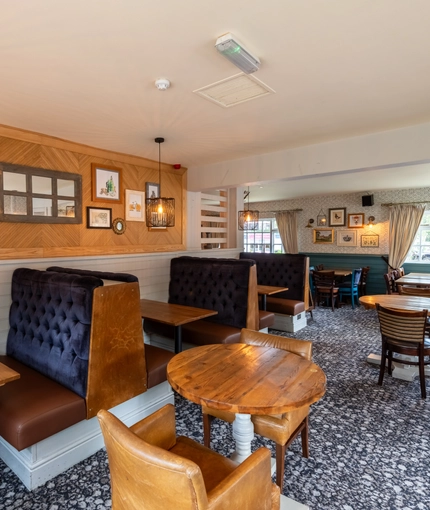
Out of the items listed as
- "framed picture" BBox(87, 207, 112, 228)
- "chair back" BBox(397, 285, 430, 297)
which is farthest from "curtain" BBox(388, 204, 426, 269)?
"framed picture" BBox(87, 207, 112, 228)

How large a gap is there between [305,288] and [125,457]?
477cm

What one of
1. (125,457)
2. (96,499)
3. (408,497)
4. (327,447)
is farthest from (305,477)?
(125,457)

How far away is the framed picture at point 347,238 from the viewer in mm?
8148

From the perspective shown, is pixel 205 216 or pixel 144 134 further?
pixel 205 216

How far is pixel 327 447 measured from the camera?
232cm

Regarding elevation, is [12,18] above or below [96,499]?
above

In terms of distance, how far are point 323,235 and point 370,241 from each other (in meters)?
1.16

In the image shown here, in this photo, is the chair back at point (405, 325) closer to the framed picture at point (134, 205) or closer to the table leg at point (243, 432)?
the table leg at point (243, 432)

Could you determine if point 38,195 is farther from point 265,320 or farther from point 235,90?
point 265,320

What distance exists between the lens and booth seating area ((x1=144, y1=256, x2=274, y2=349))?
352 centimetres

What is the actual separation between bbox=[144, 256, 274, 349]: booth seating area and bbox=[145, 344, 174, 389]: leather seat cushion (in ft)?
2.29

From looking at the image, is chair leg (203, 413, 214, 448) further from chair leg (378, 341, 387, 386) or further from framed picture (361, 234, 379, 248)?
framed picture (361, 234, 379, 248)

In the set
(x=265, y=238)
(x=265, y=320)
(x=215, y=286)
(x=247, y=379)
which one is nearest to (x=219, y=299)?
(x=215, y=286)

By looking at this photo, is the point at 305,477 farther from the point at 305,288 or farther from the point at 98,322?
the point at 305,288
